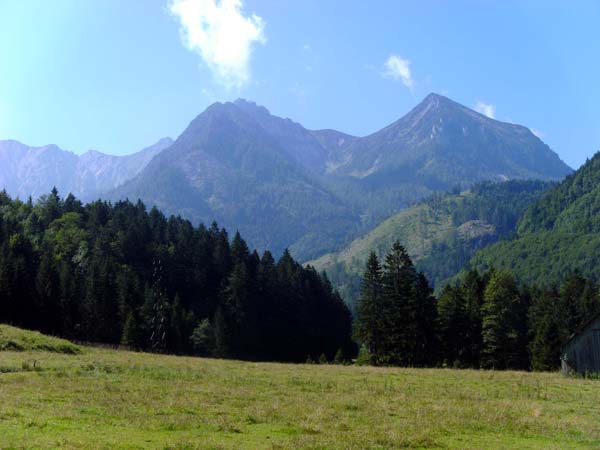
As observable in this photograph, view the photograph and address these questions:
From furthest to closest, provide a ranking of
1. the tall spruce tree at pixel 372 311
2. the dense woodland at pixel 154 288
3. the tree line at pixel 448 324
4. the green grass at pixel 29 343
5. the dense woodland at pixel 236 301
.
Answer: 1. the dense woodland at pixel 154 288
2. the dense woodland at pixel 236 301
3. the tall spruce tree at pixel 372 311
4. the tree line at pixel 448 324
5. the green grass at pixel 29 343

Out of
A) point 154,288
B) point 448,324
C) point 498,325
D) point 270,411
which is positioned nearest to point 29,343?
point 270,411

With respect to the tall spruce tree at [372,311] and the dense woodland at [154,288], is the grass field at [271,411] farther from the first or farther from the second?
the dense woodland at [154,288]

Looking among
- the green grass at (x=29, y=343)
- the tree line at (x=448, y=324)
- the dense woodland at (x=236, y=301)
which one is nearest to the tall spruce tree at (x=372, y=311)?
the tree line at (x=448, y=324)

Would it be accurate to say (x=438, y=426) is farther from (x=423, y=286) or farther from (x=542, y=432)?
(x=423, y=286)

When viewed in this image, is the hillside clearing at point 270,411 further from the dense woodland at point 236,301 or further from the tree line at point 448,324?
the tree line at point 448,324

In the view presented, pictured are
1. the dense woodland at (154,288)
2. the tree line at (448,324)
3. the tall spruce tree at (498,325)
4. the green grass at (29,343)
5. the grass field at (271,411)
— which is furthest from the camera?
the dense woodland at (154,288)

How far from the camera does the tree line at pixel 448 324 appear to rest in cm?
6919

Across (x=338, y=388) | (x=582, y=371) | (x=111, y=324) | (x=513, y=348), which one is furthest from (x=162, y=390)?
(x=111, y=324)

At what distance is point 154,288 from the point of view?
→ 110 m

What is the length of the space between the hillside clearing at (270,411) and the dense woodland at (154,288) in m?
57.2

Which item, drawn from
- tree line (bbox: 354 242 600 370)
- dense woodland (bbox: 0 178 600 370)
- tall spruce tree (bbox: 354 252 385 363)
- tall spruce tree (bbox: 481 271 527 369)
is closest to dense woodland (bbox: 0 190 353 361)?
dense woodland (bbox: 0 178 600 370)

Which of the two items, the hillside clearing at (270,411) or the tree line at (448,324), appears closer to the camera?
the hillside clearing at (270,411)

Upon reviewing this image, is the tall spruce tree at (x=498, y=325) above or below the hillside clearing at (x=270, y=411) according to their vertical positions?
above

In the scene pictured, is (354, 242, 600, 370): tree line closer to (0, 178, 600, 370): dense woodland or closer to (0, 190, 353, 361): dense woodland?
(0, 178, 600, 370): dense woodland
